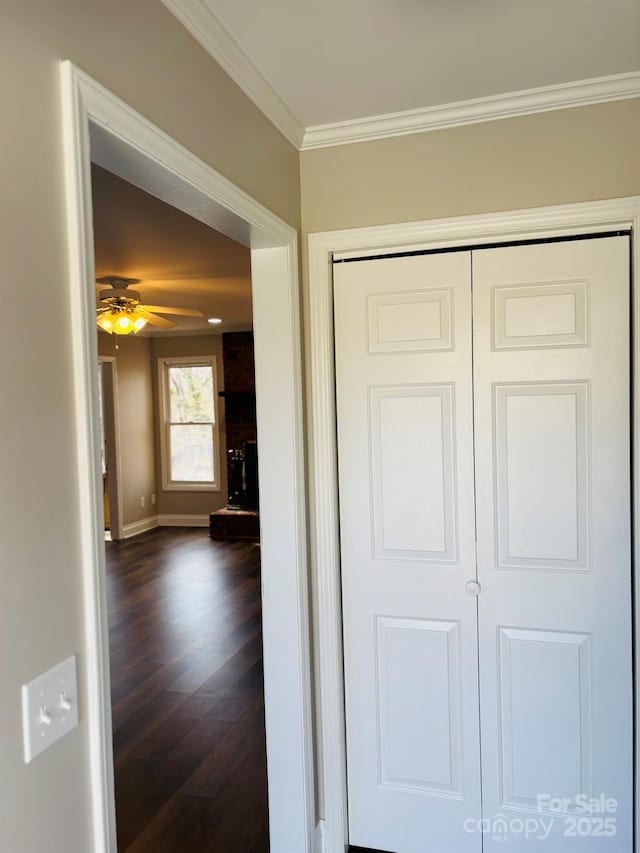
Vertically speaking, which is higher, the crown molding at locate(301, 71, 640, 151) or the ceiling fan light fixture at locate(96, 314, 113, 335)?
the crown molding at locate(301, 71, 640, 151)

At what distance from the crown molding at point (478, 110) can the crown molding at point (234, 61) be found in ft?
0.43

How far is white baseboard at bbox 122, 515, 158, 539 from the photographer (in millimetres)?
7465

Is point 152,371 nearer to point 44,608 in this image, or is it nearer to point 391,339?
point 391,339

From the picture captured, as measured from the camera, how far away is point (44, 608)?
0.94 metres

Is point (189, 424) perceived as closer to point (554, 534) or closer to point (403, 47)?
point (554, 534)

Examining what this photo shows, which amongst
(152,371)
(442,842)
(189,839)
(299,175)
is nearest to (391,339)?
(299,175)

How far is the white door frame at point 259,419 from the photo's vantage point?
1003 mm

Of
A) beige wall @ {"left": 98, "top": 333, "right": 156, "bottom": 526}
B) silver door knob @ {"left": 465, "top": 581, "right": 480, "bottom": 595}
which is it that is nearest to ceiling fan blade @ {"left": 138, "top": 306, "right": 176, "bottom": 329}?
beige wall @ {"left": 98, "top": 333, "right": 156, "bottom": 526}

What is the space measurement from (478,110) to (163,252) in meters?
2.40

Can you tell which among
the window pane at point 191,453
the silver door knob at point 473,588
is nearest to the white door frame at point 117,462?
the window pane at point 191,453

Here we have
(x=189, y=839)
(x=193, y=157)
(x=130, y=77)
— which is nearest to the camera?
(x=130, y=77)

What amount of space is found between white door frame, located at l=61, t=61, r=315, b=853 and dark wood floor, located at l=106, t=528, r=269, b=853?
501 millimetres

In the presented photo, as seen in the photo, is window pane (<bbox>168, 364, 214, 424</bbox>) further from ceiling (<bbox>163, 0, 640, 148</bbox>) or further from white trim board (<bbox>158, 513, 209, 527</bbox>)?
ceiling (<bbox>163, 0, 640, 148</bbox>)

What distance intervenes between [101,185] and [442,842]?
9.35 feet
